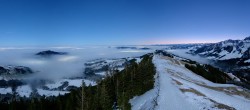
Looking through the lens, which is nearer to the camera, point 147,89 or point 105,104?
point 105,104

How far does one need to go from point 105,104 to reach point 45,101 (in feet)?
249

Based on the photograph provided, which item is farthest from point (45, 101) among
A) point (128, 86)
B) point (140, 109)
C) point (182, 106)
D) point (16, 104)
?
A: point (182, 106)

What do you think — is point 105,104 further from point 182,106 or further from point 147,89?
point 182,106

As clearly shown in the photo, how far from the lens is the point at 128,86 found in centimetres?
7956

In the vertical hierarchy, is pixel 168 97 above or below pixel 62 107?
above

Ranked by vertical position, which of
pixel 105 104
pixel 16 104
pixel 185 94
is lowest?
pixel 16 104

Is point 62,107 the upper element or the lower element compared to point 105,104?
lower

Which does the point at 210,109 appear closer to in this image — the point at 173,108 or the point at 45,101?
the point at 173,108

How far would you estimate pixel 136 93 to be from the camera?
7481 cm

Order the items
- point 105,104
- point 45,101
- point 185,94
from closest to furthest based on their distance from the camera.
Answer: point 185,94, point 105,104, point 45,101

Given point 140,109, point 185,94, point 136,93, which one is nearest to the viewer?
point 140,109

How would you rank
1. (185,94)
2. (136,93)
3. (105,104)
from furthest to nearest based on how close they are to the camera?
(136,93)
(105,104)
(185,94)

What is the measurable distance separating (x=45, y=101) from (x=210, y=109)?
106331 mm

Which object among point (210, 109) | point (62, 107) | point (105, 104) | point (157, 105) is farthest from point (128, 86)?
point (62, 107)
